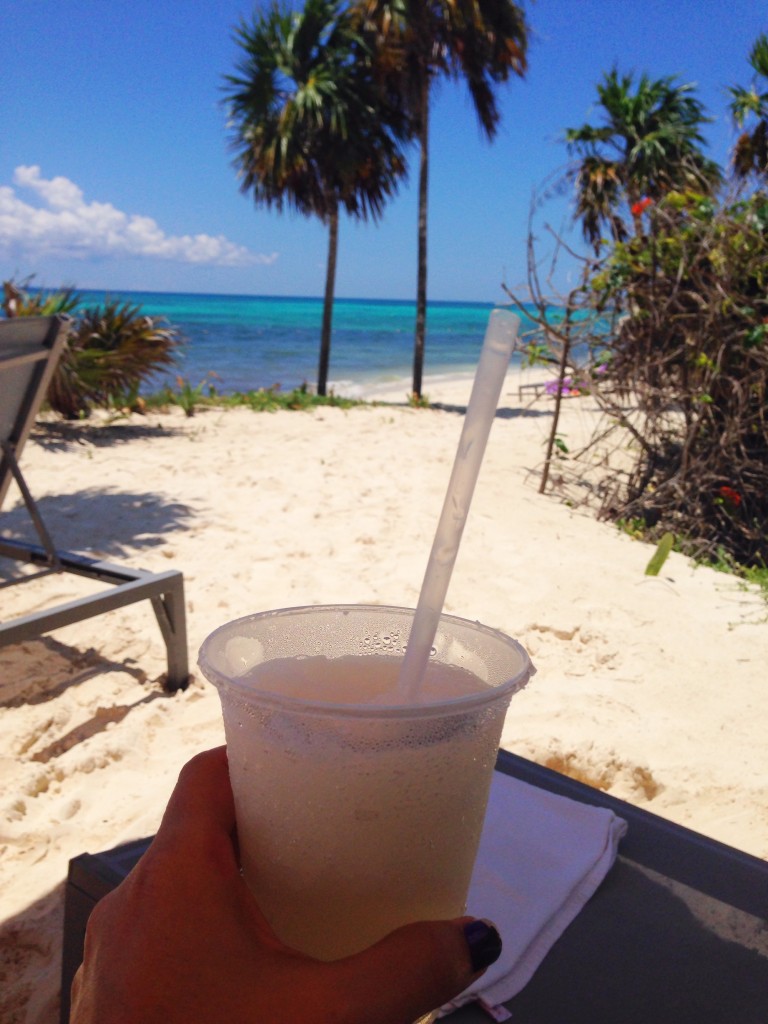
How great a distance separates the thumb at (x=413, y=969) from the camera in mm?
550

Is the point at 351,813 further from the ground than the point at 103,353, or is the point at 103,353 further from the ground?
Result: the point at 351,813

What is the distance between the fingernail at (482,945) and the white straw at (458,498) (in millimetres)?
191

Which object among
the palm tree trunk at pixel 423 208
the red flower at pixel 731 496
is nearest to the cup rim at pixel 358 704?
the red flower at pixel 731 496

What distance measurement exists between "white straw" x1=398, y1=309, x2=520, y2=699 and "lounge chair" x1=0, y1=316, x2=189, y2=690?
2103 millimetres

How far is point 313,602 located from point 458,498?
302 centimetres

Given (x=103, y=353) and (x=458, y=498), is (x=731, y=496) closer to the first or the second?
(x=458, y=498)

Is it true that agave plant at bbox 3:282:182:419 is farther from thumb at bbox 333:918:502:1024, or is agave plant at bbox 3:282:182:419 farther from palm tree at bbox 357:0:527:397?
thumb at bbox 333:918:502:1024

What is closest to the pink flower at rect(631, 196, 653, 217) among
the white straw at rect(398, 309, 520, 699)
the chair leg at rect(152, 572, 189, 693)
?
the chair leg at rect(152, 572, 189, 693)

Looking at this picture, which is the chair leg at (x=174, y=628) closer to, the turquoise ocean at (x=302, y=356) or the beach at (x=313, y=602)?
the beach at (x=313, y=602)

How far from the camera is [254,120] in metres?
12.7

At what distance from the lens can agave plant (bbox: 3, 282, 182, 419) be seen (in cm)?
755

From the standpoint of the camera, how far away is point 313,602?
3658 millimetres

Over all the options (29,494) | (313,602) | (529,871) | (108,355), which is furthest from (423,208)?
(529,871)

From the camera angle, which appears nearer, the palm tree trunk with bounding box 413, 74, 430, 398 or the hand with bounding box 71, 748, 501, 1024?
the hand with bounding box 71, 748, 501, 1024
